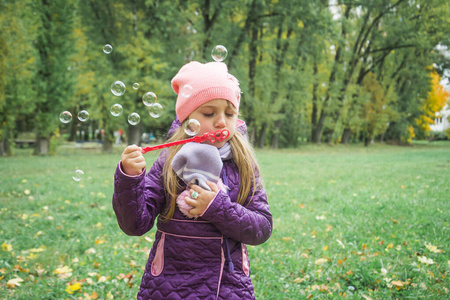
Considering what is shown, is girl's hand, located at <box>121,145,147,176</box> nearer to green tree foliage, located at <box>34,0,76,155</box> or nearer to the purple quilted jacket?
the purple quilted jacket

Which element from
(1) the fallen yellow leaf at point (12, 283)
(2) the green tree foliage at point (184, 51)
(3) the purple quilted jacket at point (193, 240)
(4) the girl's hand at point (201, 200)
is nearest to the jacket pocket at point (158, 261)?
(3) the purple quilted jacket at point (193, 240)

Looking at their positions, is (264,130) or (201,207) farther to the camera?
(264,130)

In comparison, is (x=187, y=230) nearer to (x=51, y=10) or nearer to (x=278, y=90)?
(x=51, y=10)

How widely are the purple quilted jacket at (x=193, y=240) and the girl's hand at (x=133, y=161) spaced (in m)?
0.03

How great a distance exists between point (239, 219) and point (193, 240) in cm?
26

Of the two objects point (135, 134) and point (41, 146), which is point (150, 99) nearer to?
point (135, 134)

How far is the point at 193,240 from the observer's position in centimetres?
178

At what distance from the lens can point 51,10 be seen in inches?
641

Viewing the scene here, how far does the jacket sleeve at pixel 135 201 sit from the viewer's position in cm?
163

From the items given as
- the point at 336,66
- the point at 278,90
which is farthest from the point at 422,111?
the point at 278,90

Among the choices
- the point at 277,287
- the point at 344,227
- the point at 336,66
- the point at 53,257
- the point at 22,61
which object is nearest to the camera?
the point at 277,287

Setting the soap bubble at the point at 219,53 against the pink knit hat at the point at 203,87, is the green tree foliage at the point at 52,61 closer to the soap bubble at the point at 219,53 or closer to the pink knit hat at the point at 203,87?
the soap bubble at the point at 219,53

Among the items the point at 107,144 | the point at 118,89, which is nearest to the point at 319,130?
the point at 107,144

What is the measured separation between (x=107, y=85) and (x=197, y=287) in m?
16.4
